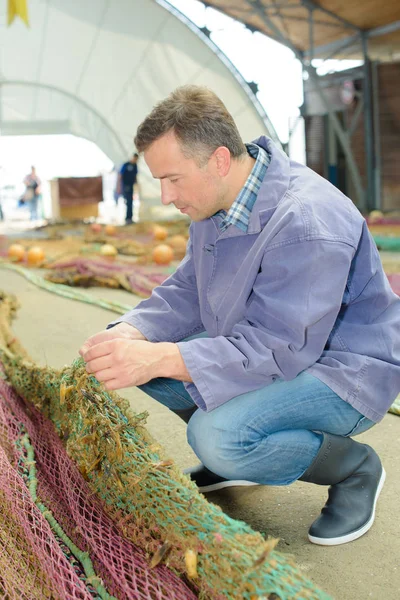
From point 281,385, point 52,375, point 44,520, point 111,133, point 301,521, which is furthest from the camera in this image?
point 111,133

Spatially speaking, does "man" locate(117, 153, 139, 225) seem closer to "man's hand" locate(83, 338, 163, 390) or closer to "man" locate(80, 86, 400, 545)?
"man" locate(80, 86, 400, 545)

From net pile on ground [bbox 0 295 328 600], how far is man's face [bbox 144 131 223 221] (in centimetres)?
56

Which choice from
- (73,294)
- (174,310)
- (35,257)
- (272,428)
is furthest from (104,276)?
(272,428)

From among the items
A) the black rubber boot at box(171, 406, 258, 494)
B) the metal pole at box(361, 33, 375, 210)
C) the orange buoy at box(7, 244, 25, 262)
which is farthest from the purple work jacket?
the metal pole at box(361, 33, 375, 210)

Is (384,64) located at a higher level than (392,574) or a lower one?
higher

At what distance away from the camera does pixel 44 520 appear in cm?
175

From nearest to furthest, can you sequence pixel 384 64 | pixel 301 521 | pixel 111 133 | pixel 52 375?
pixel 301 521
pixel 52 375
pixel 384 64
pixel 111 133

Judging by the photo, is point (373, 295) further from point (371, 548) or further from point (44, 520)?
point (44, 520)

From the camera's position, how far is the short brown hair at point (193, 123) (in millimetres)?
1904

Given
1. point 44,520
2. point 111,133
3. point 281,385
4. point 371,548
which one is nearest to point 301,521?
point 371,548

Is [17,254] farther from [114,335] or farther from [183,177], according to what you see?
[183,177]

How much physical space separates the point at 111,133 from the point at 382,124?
6.84m

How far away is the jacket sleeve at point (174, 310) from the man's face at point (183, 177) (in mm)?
349

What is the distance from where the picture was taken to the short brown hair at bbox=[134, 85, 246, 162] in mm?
1904
